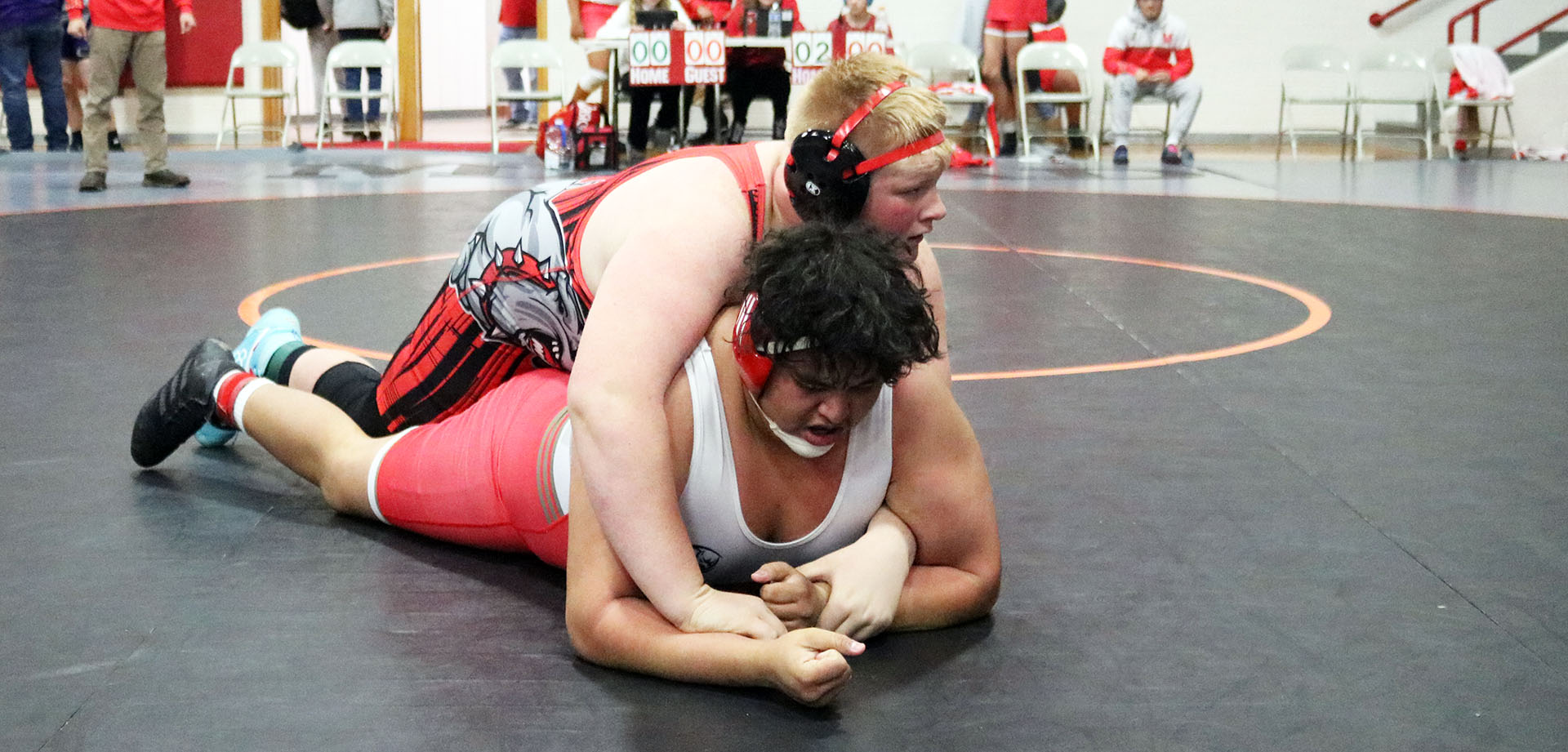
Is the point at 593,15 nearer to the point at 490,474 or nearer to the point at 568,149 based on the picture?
the point at 568,149

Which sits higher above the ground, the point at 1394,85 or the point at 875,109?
the point at 1394,85

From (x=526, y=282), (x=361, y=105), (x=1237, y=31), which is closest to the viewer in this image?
(x=526, y=282)

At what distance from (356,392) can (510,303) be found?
1.75 feet

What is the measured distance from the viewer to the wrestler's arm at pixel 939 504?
6.61 ft

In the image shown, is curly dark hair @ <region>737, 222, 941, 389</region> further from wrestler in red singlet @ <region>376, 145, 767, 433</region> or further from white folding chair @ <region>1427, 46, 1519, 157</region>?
white folding chair @ <region>1427, 46, 1519, 157</region>

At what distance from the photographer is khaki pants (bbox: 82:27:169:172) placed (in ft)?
24.0

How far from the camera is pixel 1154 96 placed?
10203mm

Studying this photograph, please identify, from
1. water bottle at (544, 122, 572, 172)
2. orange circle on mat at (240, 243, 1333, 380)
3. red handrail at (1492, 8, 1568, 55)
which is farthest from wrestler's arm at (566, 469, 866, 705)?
red handrail at (1492, 8, 1568, 55)

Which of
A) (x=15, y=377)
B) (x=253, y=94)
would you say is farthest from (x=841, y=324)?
(x=253, y=94)

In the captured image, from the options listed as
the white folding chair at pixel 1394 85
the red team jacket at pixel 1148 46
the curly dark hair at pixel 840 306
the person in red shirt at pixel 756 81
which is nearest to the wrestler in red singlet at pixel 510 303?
the curly dark hair at pixel 840 306

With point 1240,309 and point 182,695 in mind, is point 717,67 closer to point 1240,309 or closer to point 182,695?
point 1240,309

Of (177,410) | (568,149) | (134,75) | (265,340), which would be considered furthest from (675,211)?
(568,149)

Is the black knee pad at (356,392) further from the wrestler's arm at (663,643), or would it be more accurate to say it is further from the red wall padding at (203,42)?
the red wall padding at (203,42)

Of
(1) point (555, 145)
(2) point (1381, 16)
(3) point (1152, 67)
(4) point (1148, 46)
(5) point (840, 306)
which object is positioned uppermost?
(2) point (1381, 16)
